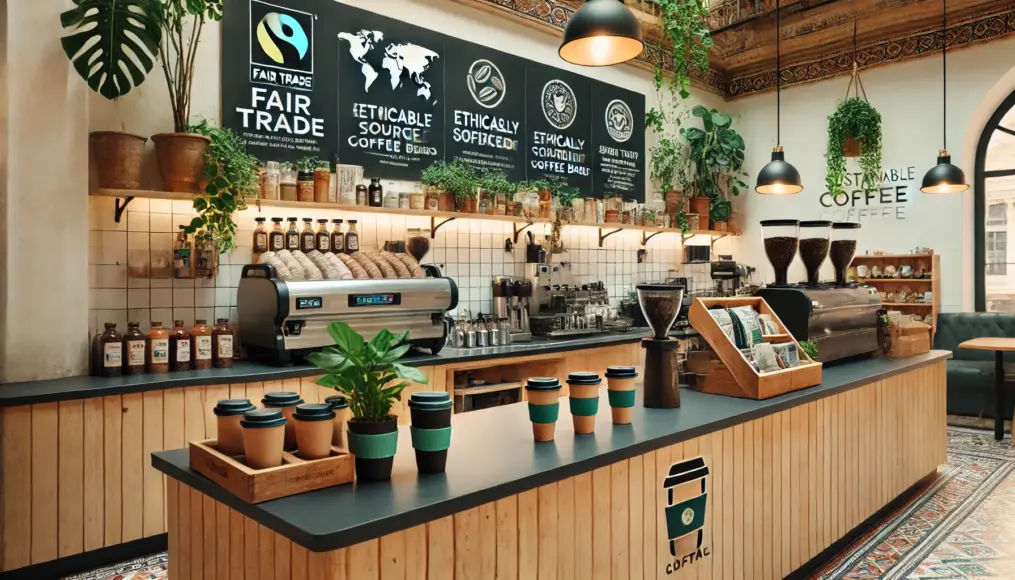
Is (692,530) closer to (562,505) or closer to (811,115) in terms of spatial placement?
(562,505)

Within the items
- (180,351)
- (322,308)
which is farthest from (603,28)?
(180,351)

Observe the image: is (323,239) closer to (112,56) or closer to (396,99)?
(396,99)

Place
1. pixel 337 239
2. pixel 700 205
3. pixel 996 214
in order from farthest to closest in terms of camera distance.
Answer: pixel 700 205 → pixel 996 214 → pixel 337 239

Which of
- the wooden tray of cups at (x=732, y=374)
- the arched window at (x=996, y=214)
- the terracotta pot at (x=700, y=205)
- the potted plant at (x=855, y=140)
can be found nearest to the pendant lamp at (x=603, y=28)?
the wooden tray of cups at (x=732, y=374)

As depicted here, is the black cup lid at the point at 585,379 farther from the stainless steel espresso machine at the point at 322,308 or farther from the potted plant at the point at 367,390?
the stainless steel espresso machine at the point at 322,308

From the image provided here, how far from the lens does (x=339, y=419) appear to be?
1691 millimetres

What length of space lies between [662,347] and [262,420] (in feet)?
4.99

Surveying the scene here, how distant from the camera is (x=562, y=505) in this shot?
1.84 meters

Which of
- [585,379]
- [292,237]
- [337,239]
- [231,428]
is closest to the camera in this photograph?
[231,428]

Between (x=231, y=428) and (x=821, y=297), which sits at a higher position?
(x=821, y=297)

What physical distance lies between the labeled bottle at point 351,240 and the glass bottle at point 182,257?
0.95m

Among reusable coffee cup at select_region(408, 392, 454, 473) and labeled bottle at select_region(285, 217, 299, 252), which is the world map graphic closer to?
labeled bottle at select_region(285, 217, 299, 252)

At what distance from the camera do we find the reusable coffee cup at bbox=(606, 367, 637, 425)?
7.22 ft

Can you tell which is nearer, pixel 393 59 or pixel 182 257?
pixel 182 257
